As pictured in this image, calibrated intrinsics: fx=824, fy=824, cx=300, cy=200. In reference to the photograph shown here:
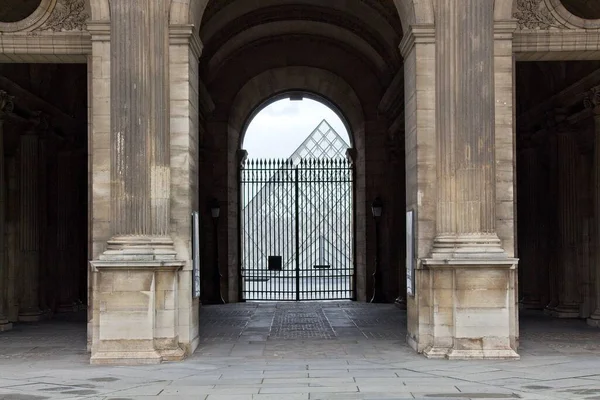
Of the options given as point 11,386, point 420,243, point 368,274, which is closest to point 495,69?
point 420,243

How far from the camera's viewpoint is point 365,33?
25812mm

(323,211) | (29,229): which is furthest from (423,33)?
(323,211)

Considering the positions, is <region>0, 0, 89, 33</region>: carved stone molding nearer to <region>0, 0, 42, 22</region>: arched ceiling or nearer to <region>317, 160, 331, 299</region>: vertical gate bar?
<region>0, 0, 42, 22</region>: arched ceiling

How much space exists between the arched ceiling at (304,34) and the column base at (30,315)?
8.97m

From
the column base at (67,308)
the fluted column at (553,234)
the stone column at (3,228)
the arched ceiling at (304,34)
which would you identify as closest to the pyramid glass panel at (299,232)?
the arched ceiling at (304,34)

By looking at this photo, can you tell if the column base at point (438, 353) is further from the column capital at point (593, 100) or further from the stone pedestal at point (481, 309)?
the column capital at point (593, 100)

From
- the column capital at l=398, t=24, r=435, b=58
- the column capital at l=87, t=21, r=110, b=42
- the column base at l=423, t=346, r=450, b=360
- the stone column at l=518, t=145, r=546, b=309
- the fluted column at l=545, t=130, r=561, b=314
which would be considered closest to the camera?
the column base at l=423, t=346, r=450, b=360

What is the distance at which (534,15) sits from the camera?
15016 millimetres

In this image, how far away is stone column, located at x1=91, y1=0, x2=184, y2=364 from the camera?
13406mm

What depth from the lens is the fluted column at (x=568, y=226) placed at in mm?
20844

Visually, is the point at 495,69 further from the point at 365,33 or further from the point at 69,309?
the point at 69,309

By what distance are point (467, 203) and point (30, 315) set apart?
1232cm

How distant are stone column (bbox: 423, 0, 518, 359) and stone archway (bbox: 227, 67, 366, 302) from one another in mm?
13951

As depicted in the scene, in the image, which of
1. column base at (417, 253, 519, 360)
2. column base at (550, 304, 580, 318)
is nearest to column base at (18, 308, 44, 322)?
column base at (417, 253, 519, 360)
